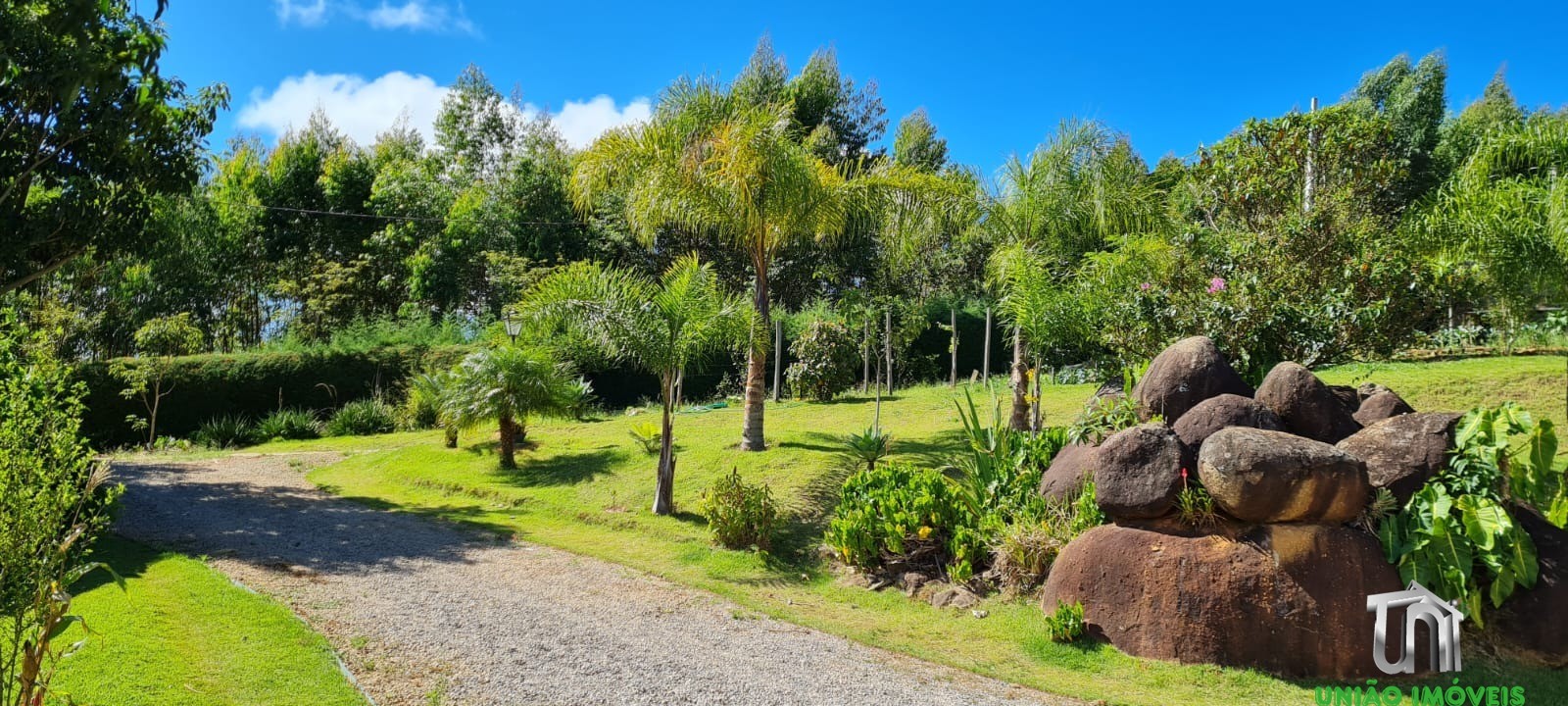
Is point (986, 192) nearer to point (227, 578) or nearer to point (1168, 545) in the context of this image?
point (1168, 545)

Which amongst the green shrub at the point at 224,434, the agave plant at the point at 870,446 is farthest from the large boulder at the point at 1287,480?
the green shrub at the point at 224,434

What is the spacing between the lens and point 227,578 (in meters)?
7.75

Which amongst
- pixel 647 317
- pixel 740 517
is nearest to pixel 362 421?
pixel 647 317

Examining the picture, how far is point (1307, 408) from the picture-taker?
24.3ft

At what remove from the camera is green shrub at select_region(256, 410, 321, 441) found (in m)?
19.7

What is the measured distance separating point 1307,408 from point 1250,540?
1678mm

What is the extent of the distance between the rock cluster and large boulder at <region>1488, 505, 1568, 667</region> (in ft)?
2.58

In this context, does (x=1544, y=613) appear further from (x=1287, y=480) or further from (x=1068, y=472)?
A: (x=1068, y=472)

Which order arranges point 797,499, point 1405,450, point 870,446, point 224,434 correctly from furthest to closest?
point 224,434
point 870,446
point 797,499
point 1405,450

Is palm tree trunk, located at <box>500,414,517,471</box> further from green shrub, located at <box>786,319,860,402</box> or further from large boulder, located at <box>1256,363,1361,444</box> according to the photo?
large boulder, located at <box>1256,363,1361,444</box>

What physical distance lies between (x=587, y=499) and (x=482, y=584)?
385 cm

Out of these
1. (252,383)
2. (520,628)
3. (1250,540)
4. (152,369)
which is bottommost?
(520,628)

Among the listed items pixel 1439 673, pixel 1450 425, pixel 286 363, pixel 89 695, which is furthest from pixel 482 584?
pixel 286 363

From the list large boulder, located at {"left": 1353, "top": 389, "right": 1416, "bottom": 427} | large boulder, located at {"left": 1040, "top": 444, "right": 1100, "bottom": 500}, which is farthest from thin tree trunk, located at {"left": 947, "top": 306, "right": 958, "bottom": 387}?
large boulder, located at {"left": 1353, "top": 389, "right": 1416, "bottom": 427}
